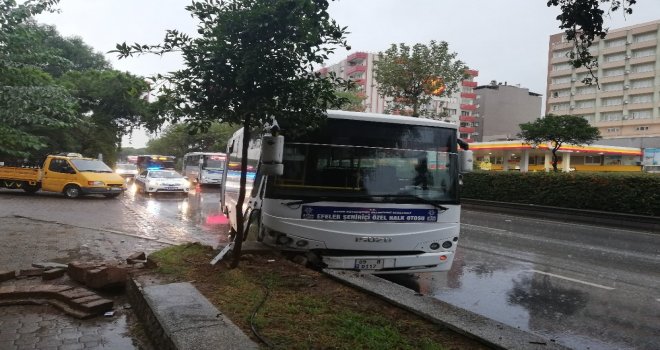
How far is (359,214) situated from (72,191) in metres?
19.1

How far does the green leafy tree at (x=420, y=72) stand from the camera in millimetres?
26641

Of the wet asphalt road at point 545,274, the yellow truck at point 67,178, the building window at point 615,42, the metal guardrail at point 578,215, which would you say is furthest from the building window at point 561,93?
the yellow truck at point 67,178

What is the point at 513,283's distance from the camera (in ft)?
24.8

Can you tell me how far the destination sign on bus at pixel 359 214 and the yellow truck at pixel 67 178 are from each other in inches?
709

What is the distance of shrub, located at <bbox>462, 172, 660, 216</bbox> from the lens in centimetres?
1745

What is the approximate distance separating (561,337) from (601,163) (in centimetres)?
6062

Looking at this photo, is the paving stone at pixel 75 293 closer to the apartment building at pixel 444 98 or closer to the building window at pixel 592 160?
the building window at pixel 592 160

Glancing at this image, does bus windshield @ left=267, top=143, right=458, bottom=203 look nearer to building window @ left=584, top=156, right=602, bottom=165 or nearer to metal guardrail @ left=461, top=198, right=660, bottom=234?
metal guardrail @ left=461, top=198, right=660, bottom=234

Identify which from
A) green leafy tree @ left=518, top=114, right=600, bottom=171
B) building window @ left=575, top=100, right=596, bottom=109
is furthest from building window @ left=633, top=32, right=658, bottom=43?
green leafy tree @ left=518, top=114, right=600, bottom=171

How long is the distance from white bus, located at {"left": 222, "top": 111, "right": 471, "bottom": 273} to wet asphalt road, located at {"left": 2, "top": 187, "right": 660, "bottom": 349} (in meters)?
1.05

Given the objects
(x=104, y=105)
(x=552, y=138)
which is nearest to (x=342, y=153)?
(x=552, y=138)

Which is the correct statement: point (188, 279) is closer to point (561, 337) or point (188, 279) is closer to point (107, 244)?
point (561, 337)

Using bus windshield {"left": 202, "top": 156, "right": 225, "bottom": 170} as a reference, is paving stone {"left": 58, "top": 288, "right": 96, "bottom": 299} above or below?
below

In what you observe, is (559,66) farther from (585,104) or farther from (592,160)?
(592,160)
